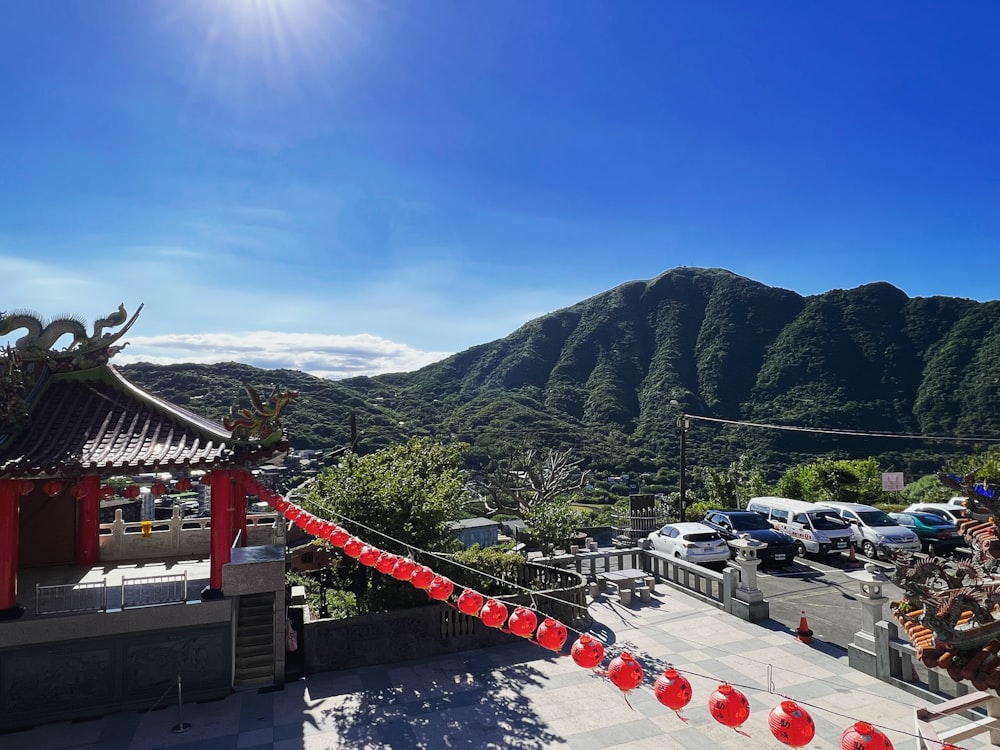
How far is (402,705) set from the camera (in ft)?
36.7

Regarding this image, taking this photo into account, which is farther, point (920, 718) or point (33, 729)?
point (33, 729)

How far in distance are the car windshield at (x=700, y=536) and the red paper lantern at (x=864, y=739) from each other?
45.0 ft

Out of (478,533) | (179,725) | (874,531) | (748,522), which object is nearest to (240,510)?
(179,725)

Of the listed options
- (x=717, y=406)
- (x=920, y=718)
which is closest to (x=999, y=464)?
(x=920, y=718)

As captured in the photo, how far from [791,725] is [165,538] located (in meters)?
15.9

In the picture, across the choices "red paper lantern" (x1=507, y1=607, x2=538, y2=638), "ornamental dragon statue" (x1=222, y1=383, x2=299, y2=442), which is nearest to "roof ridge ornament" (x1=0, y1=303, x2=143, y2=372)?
"ornamental dragon statue" (x1=222, y1=383, x2=299, y2=442)

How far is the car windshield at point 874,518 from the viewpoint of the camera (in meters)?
21.2

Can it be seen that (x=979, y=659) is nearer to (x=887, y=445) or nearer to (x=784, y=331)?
(x=887, y=445)

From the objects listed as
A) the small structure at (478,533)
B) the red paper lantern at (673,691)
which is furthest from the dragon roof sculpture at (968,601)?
the small structure at (478,533)

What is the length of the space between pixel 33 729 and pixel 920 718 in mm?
14461

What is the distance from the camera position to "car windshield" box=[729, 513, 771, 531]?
68.9 feet

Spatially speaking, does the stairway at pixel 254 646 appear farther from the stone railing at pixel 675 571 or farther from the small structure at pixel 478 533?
the small structure at pixel 478 533

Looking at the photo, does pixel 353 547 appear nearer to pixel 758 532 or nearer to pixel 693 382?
pixel 758 532

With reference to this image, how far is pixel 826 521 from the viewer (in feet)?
69.5
